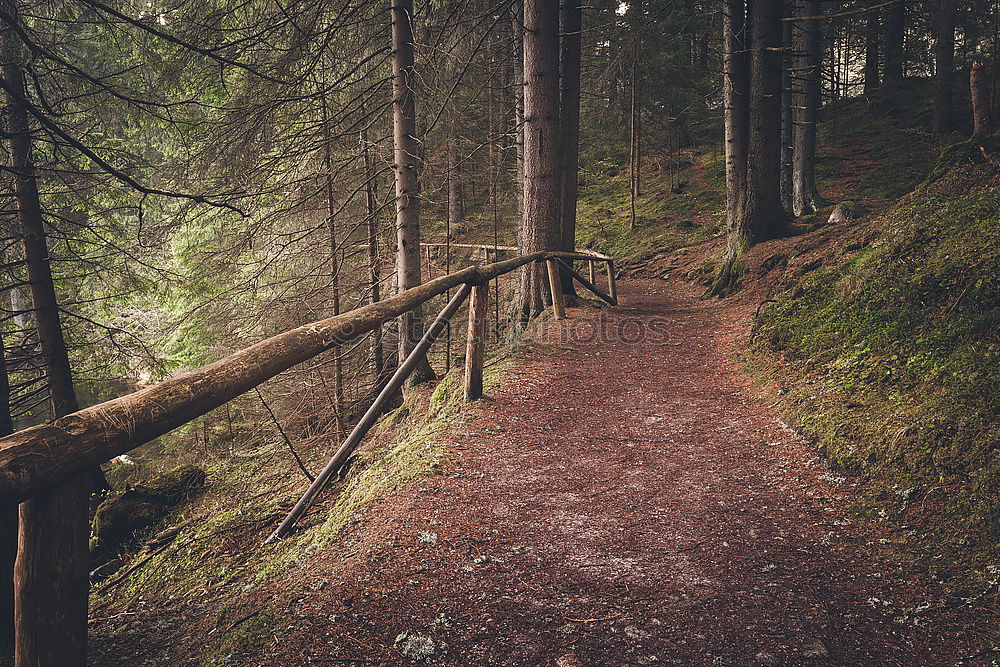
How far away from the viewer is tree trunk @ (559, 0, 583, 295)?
1149 cm

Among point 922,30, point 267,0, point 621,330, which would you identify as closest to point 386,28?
point 267,0

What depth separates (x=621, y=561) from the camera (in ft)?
10.9

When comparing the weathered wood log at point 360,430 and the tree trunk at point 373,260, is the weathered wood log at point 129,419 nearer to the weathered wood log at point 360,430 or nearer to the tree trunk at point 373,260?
the weathered wood log at point 360,430

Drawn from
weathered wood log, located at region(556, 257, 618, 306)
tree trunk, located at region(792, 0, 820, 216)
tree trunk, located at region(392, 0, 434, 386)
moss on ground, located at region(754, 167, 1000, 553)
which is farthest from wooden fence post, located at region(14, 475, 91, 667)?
tree trunk, located at region(792, 0, 820, 216)

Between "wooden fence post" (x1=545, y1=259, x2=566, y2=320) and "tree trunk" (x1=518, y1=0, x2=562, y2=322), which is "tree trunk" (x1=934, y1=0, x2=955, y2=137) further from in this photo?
"wooden fence post" (x1=545, y1=259, x2=566, y2=320)

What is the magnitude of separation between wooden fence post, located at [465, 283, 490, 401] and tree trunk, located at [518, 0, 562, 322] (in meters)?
3.88

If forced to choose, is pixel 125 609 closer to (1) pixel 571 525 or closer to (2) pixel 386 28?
(1) pixel 571 525

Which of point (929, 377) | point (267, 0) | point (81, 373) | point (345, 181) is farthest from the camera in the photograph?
point (345, 181)

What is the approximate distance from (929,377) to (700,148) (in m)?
23.7

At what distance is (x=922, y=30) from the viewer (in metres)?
22.4

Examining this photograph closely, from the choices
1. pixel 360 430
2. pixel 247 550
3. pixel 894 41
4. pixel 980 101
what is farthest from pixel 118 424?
pixel 894 41

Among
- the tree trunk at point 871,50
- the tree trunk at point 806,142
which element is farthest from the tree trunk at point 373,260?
the tree trunk at point 871,50

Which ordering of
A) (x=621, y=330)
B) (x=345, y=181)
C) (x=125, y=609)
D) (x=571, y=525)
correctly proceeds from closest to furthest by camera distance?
1. (x=571, y=525)
2. (x=125, y=609)
3. (x=621, y=330)
4. (x=345, y=181)

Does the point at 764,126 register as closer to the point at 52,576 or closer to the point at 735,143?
the point at 735,143
